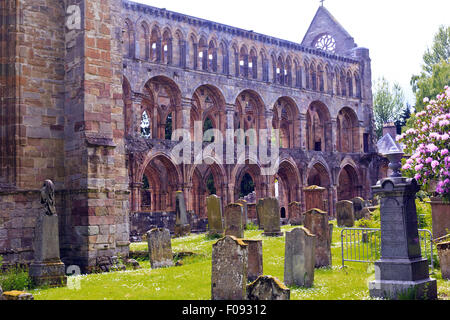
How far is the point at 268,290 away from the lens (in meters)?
7.23

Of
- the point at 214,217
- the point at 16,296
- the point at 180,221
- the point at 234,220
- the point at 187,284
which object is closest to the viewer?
the point at 16,296

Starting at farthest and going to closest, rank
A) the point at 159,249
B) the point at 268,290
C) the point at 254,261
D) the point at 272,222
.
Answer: the point at 272,222, the point at 159,249, the point at 254,261, the point at 268,290

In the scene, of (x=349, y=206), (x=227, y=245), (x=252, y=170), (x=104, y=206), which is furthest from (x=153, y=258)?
(x=252, y=170)

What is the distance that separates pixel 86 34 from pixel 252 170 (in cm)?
2405

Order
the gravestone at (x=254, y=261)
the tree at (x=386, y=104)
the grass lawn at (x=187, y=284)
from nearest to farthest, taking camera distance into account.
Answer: the grass lawn at (x=187, y=284) < the gravestone at (x=254, y=261) < the tree at (x=386, y=104)

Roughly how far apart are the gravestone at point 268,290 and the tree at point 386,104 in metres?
48.1

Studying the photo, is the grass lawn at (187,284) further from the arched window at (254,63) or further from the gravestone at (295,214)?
the arched window at (254,63)

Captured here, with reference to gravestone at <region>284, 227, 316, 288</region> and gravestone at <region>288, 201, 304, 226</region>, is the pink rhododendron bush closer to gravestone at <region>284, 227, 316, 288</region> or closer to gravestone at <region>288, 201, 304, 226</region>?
gravestone at <region>284, 227, 316, 288</region>

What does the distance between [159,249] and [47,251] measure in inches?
145

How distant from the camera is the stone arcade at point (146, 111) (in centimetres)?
1283

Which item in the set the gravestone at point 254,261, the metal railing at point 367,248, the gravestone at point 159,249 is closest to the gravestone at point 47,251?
the gravestone at point 159,249

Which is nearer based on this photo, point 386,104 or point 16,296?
point 16,296

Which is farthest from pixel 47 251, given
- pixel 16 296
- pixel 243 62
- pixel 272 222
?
pixel 243 62

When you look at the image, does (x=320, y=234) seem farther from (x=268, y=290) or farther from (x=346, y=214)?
(x=346, y=214)
